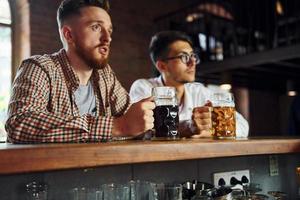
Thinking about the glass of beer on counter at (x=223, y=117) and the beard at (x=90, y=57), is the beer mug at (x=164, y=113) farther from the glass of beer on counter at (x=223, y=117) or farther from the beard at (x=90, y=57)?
the beard at (x=90, y=57)

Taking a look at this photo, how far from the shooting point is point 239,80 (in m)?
6.72

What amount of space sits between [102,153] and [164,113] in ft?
1.21

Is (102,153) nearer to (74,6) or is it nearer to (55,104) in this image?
(55,104)

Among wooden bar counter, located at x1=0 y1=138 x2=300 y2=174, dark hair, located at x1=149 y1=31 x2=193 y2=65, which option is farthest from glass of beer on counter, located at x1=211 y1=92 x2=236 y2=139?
dark hair, located at x1=149 y1=31 x2=193 y2=65

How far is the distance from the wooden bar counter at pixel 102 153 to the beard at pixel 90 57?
1.72 feet

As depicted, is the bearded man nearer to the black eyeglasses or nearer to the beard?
the beard

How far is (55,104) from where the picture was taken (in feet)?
4.08

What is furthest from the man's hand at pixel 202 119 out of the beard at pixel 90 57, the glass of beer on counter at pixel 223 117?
the beard at pixel 90 57

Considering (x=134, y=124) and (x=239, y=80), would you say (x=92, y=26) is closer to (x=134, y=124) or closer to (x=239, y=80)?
(x=134, y=124)

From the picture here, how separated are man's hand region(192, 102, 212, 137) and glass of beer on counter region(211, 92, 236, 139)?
2 cm

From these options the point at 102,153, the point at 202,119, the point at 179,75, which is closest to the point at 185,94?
the point at 179,75

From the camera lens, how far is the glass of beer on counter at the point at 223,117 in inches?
48.7

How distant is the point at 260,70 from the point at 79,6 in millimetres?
4771

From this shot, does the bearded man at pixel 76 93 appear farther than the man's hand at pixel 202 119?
No
